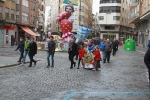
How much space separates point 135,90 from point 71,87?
6.84 ft

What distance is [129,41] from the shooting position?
4125cm

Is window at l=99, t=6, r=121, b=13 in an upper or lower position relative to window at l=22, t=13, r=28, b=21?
upper

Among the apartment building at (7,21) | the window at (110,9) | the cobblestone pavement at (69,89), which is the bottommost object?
the cobblestone pavement at (69,89)

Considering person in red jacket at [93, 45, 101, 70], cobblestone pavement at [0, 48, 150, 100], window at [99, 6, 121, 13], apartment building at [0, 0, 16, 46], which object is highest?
window at [99, 6, 121, 13]

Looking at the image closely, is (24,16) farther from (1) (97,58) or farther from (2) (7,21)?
(1) (97,58)

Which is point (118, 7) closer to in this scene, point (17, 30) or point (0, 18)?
point (17, 30)

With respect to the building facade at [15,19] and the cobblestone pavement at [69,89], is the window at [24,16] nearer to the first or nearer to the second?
the building facade at [15,19]

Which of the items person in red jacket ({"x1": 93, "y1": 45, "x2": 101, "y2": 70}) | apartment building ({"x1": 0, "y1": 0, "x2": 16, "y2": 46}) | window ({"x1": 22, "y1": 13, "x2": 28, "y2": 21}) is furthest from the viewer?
window ({"x1": 22, "y1": 13, "x2": 28, "y2": 21})

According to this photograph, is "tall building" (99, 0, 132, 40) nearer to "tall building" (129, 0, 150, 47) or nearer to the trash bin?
"tall building" (129, 0, 150, 47)

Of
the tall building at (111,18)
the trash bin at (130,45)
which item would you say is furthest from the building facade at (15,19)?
the tall building at (111,18)

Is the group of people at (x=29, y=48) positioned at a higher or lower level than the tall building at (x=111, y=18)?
lower

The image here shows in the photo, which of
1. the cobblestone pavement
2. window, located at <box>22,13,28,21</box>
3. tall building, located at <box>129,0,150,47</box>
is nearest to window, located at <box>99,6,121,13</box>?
tall building, located at <box>129,0,150,47</box>

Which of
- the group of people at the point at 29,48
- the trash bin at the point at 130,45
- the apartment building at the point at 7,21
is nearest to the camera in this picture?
the group of people at the point at 29,48

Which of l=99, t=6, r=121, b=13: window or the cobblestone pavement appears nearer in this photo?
the cobblestone pavement
